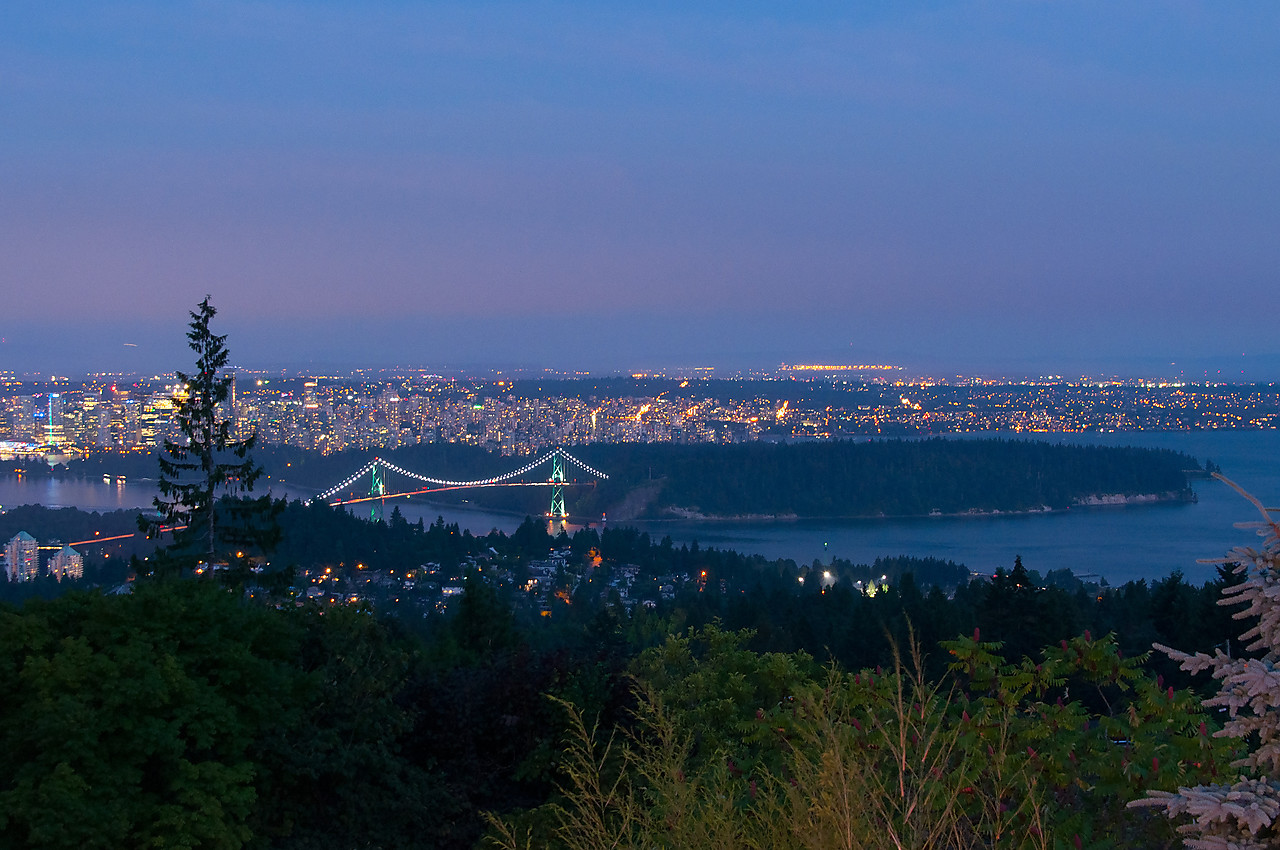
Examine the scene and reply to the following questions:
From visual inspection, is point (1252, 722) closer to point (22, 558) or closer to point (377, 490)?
point (22, 558)

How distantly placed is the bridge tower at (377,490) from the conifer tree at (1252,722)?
3727 centimetres

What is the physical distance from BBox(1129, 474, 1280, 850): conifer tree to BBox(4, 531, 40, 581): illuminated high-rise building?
24.6 meters

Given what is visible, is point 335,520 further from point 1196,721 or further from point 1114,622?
point 1196,721

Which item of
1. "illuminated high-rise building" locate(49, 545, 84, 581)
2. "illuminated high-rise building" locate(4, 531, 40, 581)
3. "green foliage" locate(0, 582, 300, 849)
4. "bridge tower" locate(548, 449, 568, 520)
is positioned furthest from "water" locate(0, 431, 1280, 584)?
"green foliage" locate(0, 582, 300, 849)

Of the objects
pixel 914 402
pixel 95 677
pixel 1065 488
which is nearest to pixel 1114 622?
pixel 95 677

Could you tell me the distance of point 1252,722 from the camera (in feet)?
5.05

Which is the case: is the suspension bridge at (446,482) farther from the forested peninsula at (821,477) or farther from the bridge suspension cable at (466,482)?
the forested peninsula at (821,477)

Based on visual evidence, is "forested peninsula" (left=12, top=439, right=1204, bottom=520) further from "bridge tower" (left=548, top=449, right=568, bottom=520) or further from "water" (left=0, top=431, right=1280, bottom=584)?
"water" (left=0, top=431, right=1280, bottom=584)

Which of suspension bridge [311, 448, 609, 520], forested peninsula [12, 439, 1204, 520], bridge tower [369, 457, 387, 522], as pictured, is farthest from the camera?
forested peninsula [12, 439, 1204, 520]

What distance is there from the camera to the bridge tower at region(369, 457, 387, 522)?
3869cm

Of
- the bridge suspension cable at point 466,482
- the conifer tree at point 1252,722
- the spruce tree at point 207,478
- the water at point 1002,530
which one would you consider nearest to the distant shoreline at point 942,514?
the water at point 1002,530

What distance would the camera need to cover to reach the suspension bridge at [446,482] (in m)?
40.8

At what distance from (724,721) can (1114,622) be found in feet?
32.4

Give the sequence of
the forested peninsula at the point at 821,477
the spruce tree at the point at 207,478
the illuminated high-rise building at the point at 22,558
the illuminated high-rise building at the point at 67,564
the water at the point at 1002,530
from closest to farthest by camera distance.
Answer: the spruce tree at the point at 207,478 → the illuminated high-rise building at the point at 67,564 → the illuminated high-rise building at the point at 22,558 → the water at the point at 1002,530 → the forested peninsula at the point at 821,477
